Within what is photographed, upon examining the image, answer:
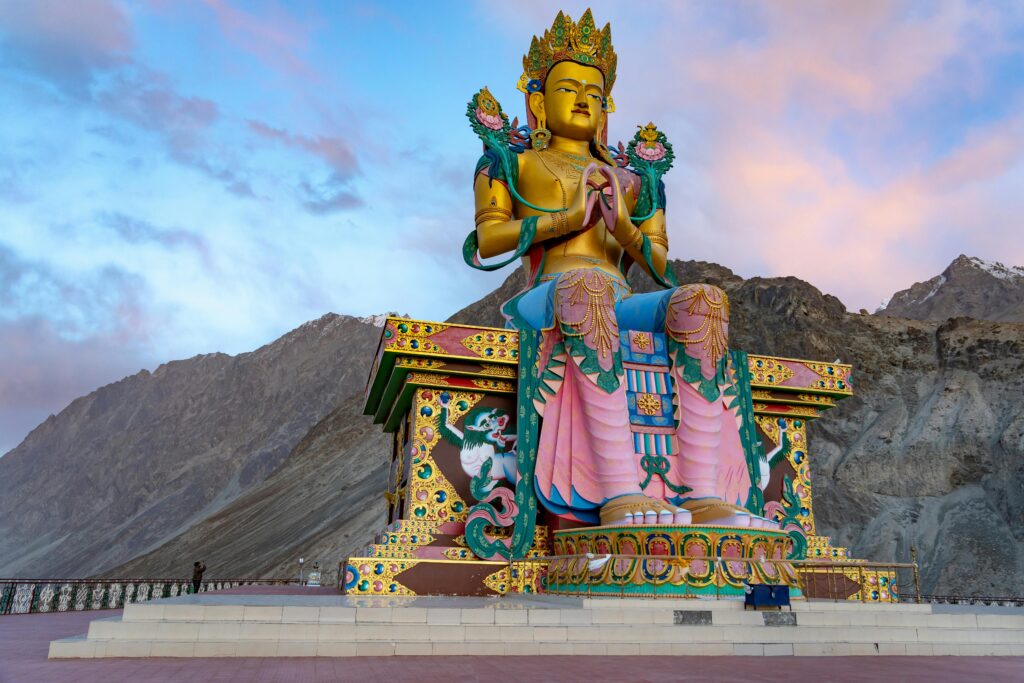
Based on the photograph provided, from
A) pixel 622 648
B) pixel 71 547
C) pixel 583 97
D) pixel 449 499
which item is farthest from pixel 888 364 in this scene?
pixel 71 547

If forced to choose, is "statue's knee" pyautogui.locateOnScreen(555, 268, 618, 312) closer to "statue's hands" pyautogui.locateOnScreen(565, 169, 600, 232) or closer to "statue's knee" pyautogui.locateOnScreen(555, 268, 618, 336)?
"statue's knee" pyautogui.locateOnScreen(555, 268, 618, 336)

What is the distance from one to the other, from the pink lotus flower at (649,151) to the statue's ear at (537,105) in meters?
1.49

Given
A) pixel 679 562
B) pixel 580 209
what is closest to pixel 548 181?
pixel 580 209

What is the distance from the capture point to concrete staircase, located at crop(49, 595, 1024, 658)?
16.5 ft

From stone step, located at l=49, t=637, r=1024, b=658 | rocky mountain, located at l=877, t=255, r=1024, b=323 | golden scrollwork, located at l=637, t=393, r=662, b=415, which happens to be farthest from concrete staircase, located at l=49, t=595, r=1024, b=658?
rocky mountain, located at l=877, t=255, r=1024, b=323

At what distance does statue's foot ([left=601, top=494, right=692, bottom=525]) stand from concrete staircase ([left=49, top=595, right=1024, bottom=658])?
1318 millimetres

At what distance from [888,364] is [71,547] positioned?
6535cm

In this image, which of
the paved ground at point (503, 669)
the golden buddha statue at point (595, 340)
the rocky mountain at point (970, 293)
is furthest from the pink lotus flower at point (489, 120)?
the rocky mountain at point (970, 293)

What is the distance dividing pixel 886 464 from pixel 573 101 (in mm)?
20719

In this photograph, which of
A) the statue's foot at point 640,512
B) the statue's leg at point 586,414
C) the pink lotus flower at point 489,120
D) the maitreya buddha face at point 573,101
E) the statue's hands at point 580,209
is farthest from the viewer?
the maitreya buddha face at point 573,101

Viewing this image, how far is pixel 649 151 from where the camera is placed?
12.0 meters

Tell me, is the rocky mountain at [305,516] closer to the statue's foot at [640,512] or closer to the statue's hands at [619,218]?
the statue's hands at [619,218]

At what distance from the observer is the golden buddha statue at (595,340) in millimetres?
9031

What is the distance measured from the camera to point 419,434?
31.3 feet
